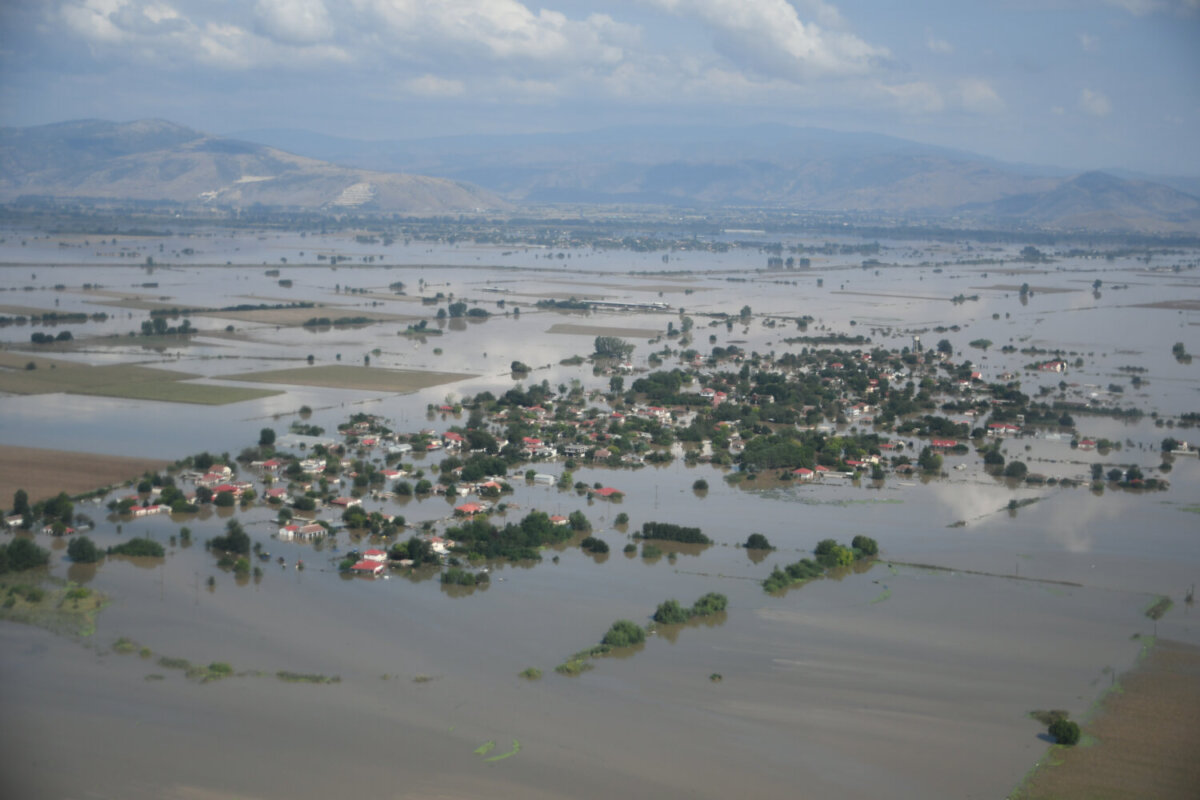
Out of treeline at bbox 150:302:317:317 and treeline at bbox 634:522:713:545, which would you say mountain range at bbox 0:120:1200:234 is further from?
treeline at bbox 634:522:713:545

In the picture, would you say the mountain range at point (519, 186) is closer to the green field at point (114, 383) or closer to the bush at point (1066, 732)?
the green field at point (114, 383)

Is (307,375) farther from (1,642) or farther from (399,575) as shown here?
(1,642)

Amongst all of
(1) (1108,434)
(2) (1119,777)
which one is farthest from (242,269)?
(2) (1119,777)

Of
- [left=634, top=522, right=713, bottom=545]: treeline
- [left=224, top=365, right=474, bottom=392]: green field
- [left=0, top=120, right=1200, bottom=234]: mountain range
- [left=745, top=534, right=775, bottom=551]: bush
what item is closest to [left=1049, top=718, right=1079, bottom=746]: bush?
[left=745, top=534, right=775, bottom=551]: bush

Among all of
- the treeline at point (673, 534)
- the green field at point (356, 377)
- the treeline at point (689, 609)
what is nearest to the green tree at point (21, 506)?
the treeline at point (673, 534)

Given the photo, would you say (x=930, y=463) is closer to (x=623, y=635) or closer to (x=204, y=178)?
(x=623, y=635)
